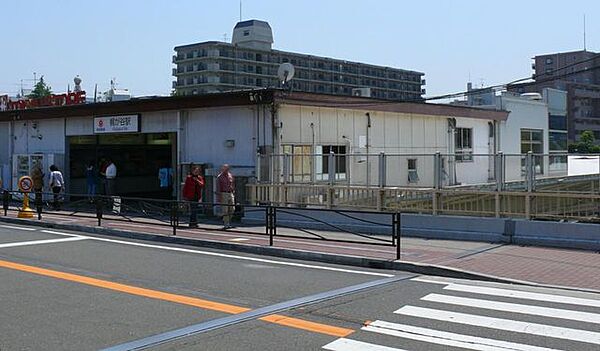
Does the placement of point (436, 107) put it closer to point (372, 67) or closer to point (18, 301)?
point (18, 301)

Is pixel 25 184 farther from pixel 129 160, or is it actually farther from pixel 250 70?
pixel 250 70

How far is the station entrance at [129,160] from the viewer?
29.9 metres

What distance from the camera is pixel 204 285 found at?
415 inches

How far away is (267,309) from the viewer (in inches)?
345


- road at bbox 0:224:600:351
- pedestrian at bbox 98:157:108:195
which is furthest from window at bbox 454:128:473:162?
road at bbox 0:224:600:351

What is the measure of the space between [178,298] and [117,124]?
18.0 metres

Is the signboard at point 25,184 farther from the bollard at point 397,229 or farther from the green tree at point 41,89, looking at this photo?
the green tree at point 41,89

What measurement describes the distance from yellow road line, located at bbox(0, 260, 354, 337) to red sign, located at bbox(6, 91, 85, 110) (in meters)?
17.3

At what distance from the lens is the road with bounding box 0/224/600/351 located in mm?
7180

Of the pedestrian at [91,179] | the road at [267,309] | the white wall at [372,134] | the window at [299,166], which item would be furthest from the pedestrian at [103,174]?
the road at [267,309]

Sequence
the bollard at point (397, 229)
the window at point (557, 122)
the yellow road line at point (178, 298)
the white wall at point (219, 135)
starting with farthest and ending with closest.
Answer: the window at point (557, 122) < the white wall at point (219, 135) < the bollard at point (397, 229) < the yellow road line at point (178, 298)

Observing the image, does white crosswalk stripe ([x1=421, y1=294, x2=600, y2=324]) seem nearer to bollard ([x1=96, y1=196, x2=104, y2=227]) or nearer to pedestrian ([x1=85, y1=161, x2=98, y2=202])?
bollard ([x1=96, y1=196, x2=104, y2=227])

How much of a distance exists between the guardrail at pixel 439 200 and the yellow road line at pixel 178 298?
9325 millimetres

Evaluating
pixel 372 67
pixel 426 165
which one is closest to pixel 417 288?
pixel 426 165
